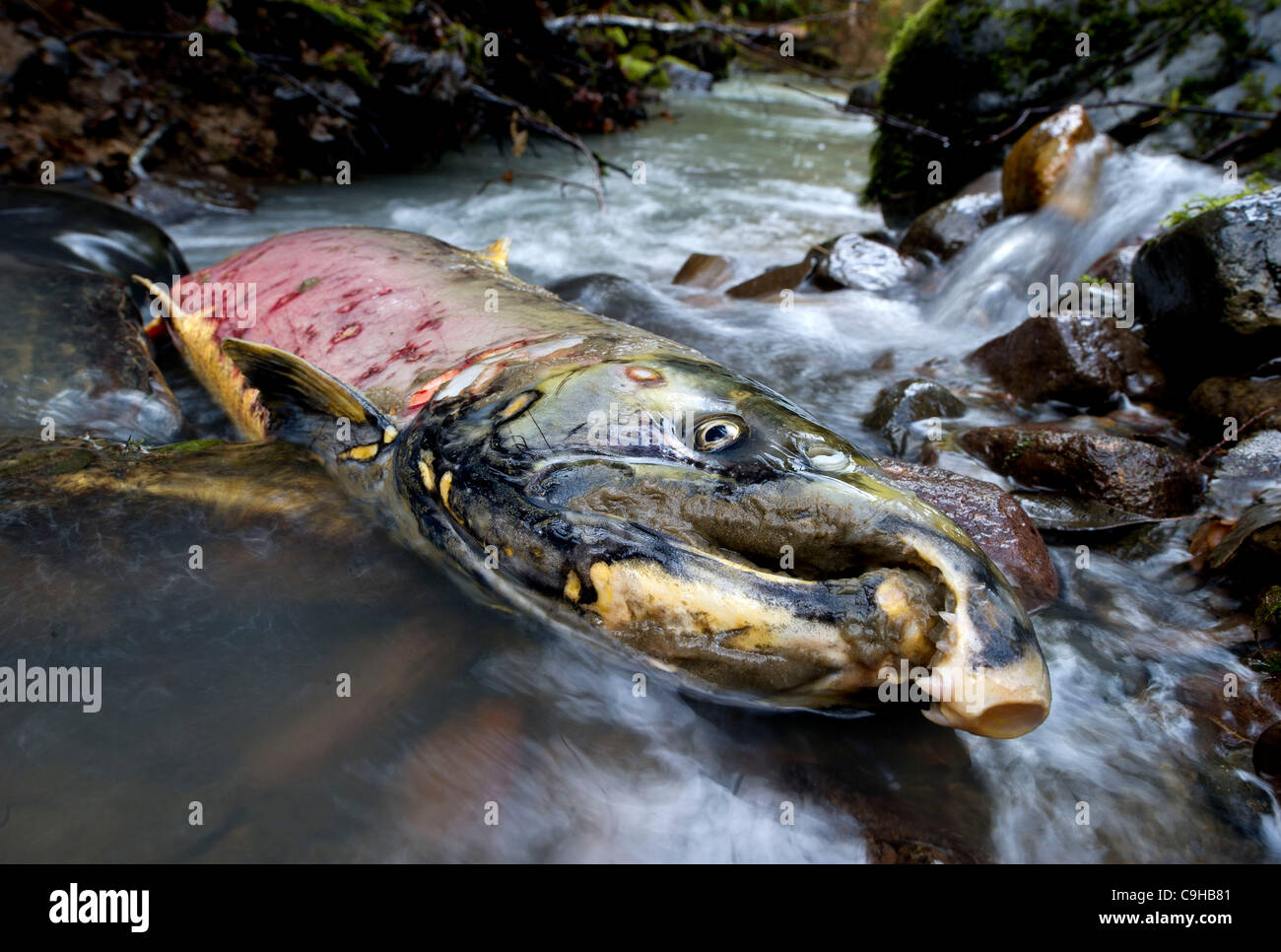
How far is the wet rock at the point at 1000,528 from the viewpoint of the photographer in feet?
8.64

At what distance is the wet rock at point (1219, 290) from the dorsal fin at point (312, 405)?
12.5ft

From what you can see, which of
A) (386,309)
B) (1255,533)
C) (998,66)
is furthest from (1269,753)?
(998,66)

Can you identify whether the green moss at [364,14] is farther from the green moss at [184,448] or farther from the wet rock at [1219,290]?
the wet rock at [1219,290]

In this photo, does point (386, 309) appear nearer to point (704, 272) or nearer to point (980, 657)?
point (980, 657)

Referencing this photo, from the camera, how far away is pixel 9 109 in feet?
20.6

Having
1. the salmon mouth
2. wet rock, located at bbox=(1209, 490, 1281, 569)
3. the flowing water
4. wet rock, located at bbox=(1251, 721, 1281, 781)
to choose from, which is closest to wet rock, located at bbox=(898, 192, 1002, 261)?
wet rock, located at bbox=(1209, 490, 1281, 569)

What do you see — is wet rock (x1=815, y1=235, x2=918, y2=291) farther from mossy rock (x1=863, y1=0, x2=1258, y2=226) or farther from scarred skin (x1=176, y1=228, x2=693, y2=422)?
scarred skin (x1=176, y1=228, x2=693, y2=422)

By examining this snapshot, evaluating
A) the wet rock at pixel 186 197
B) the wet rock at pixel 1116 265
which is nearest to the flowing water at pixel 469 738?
the wet rock at pixel 1116 265

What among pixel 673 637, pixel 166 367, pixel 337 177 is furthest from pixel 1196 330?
pixel 337 177

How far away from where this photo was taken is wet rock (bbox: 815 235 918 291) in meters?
5.98

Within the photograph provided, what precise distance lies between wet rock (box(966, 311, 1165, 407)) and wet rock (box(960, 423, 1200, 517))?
2.40 ft

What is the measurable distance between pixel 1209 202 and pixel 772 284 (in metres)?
2.75
